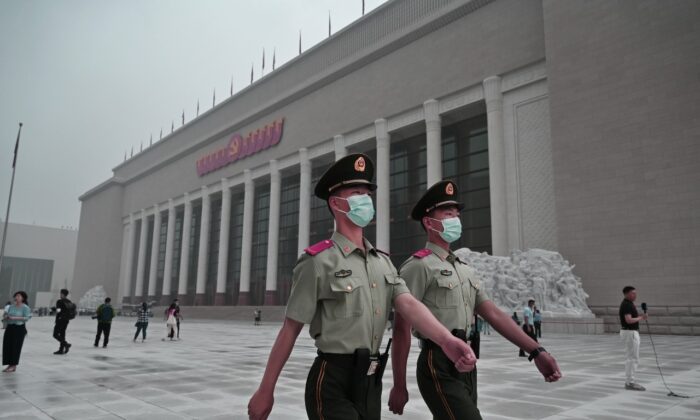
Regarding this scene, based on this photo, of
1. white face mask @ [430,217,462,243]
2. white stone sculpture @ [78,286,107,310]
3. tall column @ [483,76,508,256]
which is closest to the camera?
white face mask @ [430,217,462,243]

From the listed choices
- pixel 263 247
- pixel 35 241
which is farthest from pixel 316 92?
pixel 35 241

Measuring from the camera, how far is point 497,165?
105 feet

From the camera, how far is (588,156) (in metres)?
27.2

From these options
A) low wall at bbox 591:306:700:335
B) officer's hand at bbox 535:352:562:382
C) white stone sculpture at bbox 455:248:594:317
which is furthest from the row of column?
officer's hand at bbox 535:352:562:382

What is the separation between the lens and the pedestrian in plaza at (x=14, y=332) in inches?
410

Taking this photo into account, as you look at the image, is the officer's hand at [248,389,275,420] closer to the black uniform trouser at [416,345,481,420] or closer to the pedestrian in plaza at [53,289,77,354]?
the black uniform trouser at [416,345,481,420]

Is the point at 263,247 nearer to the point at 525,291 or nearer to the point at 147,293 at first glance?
the point at 147,293

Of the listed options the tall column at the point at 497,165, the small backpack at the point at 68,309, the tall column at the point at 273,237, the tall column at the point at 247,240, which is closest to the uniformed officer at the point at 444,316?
the small backpack at the point at 68,309

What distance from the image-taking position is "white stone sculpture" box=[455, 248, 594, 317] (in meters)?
24.9

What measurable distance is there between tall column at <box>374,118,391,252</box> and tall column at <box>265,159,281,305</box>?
43.7 ft

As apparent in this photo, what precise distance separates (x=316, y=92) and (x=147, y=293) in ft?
133

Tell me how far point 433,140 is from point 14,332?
29711 millimetres

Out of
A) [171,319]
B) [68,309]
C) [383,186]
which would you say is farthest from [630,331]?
[383,186]

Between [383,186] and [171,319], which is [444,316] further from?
[383,186]
